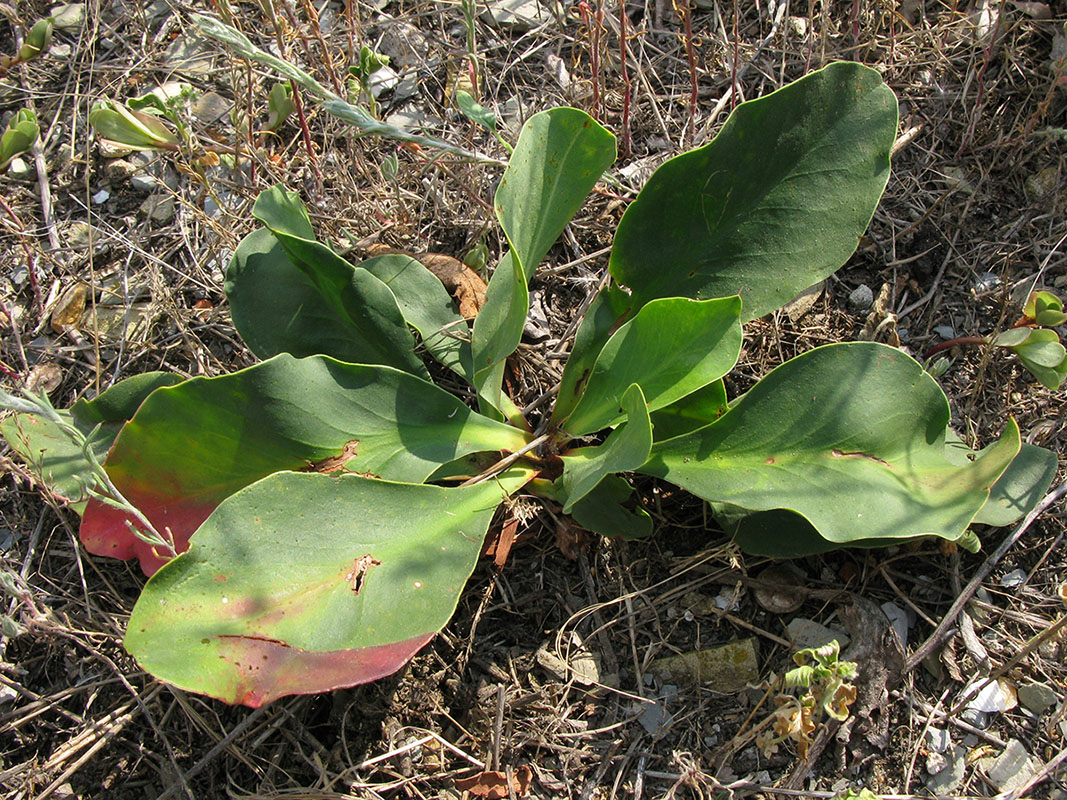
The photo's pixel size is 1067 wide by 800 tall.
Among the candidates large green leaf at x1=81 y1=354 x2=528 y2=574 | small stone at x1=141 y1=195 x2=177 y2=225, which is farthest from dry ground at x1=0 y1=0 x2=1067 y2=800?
large green leaf at x1=81 y1=354 x2=528 y2=574

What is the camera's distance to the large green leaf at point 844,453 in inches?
49.2

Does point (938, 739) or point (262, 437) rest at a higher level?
point (262, 437)

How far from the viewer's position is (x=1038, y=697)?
1392 millimetres

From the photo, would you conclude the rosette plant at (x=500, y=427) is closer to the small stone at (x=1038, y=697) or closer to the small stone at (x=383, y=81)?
the small stone at (x=1038, y=697)

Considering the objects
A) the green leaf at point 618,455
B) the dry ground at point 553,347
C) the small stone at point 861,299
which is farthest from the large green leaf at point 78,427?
the small stone at point 861,299

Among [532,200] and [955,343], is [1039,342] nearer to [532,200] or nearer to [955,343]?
[955,343]

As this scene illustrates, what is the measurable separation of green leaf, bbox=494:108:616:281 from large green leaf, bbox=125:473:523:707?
0.48 m

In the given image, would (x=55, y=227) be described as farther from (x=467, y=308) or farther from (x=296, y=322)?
(x=467, y=308)

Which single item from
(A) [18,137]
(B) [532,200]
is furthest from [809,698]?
(A) [18,137]

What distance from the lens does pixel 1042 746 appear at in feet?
4.50

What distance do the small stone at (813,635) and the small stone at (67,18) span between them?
2228 mm

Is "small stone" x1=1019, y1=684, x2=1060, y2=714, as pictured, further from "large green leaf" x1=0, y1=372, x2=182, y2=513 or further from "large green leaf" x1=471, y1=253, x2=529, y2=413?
"large green leaf" x1=0, y1=372, x2=182, y2=513

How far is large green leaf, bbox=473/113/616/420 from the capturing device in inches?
53.0

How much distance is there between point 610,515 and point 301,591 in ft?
1.80
